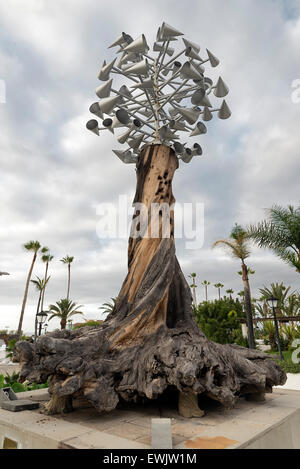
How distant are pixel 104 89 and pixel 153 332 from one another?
204 inches

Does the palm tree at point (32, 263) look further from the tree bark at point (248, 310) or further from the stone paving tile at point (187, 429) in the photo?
the stone paving tile at point (187, 429)

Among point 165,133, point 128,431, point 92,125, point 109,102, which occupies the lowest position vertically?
point 128,431

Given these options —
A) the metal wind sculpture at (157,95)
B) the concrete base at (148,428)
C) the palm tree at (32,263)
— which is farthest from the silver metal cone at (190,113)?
the palm tree at (32,263)

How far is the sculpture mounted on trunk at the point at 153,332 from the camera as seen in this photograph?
450 centimetres

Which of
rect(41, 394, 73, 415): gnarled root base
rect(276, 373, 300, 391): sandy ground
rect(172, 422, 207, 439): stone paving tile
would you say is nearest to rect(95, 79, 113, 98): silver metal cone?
rect(41, 394, 73, 415): gnarled root base

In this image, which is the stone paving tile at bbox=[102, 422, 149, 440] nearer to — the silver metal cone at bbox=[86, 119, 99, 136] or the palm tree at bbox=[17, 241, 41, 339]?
the silver metal cone at bbox=[86, 119, 99, 136]

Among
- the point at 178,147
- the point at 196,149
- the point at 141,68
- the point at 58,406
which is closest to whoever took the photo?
the point at 58,406

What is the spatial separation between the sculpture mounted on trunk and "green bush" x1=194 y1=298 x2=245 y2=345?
12791 mm

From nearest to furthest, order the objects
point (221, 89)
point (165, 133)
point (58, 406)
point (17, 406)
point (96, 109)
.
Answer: point (58, 406) < point (17, 406) < point (165, 133) < point (221, 89) < point (96, 109)

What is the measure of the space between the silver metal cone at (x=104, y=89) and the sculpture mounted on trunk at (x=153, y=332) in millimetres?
22

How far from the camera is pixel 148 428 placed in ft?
13.1

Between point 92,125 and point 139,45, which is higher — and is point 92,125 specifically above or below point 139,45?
Result: below

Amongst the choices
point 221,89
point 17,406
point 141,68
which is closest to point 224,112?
point 221,89

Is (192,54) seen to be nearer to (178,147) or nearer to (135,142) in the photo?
(178,147)
